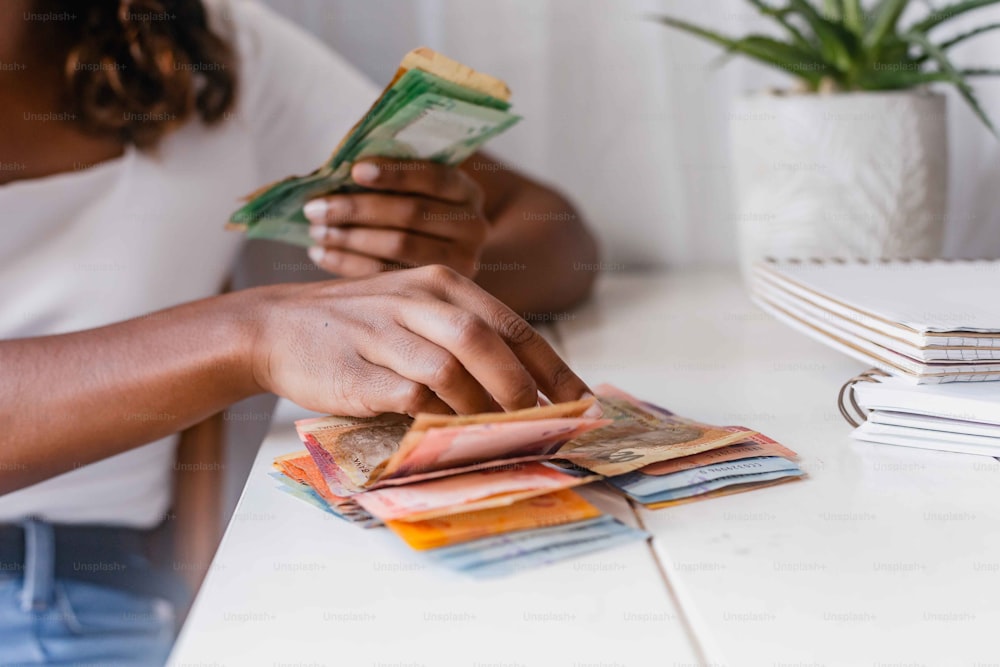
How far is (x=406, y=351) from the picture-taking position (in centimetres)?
54

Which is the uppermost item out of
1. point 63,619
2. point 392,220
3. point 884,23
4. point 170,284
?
point 884,23

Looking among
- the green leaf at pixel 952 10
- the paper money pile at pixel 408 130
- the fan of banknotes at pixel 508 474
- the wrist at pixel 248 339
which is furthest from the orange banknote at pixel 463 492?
the green leaf at pixel 952 10

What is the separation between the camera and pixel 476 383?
542 millimetres

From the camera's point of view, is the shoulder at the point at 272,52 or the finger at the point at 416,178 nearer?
the finger at the point at 416,178

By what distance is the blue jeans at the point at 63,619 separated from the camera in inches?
32.0

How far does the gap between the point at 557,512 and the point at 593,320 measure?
0.58m

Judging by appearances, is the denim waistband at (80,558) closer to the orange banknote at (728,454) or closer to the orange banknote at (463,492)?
the orange banknote at (463,492)

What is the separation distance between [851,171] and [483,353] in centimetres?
68

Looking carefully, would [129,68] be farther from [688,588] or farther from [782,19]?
[688,588]

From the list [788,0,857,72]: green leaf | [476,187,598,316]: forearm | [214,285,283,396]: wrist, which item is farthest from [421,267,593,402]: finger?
[788,0,857,72]: green leaf

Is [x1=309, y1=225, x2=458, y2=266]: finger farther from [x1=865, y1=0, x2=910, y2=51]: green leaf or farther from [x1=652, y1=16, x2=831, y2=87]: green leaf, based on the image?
[x1=865, y1=0, x2=910, y2=51]: green leaf

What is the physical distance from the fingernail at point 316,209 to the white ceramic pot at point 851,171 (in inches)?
22.4

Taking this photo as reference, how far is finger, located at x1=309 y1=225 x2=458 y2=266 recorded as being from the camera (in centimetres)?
79

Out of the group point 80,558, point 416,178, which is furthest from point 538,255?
point 80,558
